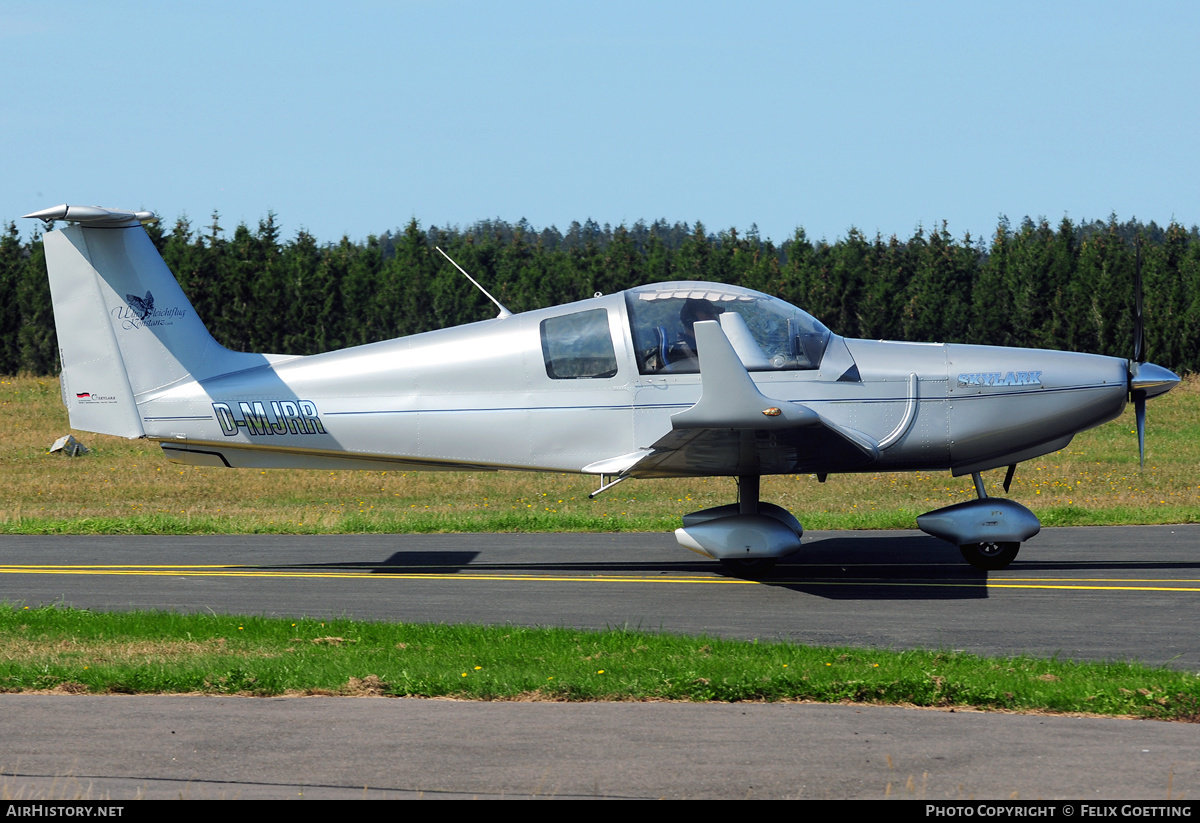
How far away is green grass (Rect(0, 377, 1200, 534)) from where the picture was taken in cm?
1528

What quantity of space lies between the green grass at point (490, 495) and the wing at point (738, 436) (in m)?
3.93

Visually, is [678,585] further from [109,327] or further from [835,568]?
[109,327]

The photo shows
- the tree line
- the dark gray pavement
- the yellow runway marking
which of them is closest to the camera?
the dark gray pavement

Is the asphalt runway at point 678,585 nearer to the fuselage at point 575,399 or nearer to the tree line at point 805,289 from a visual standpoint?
the fuselage at point 575,399

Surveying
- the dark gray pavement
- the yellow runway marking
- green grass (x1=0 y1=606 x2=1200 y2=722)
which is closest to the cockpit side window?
the yellow runway marking

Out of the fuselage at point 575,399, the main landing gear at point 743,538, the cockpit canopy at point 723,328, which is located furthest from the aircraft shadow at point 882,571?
the cockpit canopy at point 723,328

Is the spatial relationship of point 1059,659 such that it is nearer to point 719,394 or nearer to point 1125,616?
point 1125,616

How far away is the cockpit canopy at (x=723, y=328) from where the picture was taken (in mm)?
10992

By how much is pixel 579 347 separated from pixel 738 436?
2.05 metres

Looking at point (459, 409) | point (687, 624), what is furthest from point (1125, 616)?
point (459, 409)

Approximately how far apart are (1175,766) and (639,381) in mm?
6658

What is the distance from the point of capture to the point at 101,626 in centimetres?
887

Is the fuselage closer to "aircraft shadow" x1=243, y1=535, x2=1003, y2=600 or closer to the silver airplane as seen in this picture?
the silver airplane

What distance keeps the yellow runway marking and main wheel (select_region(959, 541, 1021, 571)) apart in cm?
42
